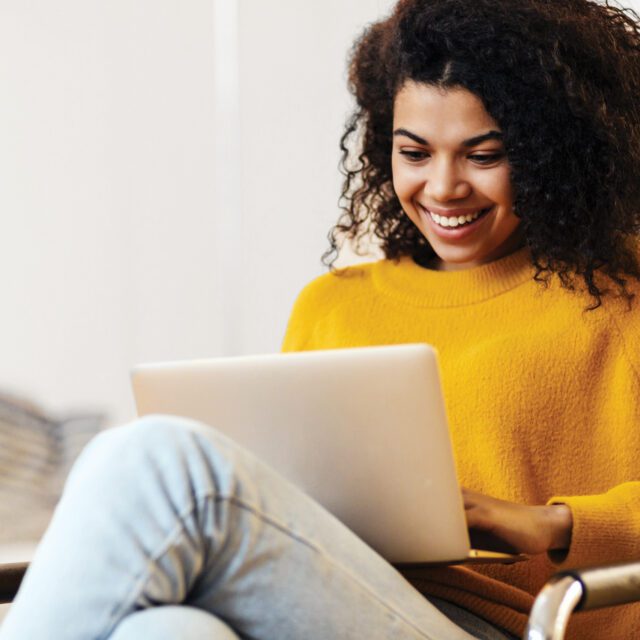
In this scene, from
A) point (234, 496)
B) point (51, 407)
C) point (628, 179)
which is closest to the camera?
point (234, 496)

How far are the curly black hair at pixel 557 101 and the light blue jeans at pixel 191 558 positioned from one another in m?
0.62

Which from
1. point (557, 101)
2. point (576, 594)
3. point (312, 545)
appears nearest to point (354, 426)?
point (312, 545)

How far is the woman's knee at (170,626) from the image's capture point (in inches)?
30.4

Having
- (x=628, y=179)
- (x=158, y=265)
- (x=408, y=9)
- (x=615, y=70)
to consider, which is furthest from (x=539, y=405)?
(x=158, y=265)

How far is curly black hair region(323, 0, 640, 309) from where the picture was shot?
1385 mm

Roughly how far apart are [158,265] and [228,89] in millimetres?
407

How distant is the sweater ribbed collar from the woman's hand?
0.38 metres

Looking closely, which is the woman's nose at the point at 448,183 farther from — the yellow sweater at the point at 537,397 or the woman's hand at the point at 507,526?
the woman's hand at the point at 507,526

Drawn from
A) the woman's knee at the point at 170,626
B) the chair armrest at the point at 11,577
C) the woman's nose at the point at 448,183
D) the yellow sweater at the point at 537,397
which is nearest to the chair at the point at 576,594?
the woman's knee at the point at 170,626

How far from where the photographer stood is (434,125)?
4.61 ft

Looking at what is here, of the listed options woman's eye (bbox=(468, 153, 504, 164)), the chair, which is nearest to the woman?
woman's eye (bbox=(468, 153, 504, 164))

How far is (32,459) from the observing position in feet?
7.80

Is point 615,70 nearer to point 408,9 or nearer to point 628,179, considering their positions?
point 628,179

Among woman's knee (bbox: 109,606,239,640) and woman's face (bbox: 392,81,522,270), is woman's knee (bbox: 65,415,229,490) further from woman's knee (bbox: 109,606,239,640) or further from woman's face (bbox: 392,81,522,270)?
woman's face (bbox: 392,81,522,270)
